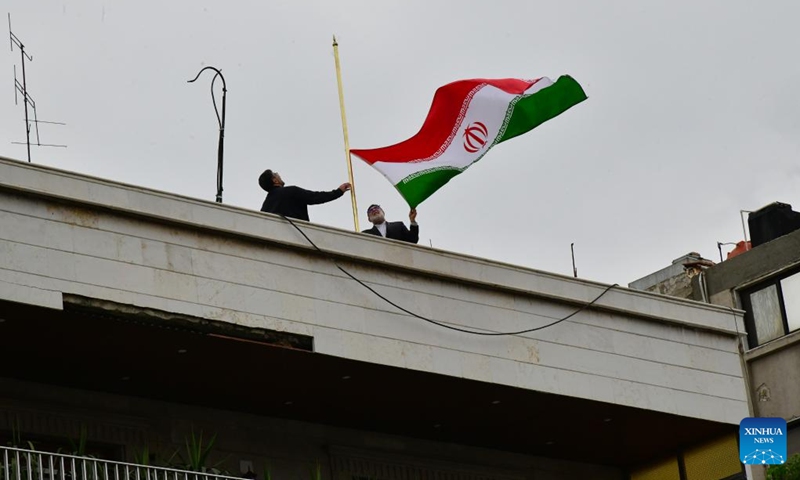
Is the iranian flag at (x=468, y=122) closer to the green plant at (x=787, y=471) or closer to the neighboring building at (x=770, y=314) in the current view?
the green plant at (x=787, y=471)

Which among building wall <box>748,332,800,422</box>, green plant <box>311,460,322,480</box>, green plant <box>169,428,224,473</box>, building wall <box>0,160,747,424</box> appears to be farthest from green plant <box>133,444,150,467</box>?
building wall <box>748,332,800,422</box>

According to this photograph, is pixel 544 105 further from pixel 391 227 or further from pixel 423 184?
pixel 391 227

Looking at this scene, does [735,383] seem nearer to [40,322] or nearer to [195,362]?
[195,362]

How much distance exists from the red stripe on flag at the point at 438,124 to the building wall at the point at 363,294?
1.97 meters

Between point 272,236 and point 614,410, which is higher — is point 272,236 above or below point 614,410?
above

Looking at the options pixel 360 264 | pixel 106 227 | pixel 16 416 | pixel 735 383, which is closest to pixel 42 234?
pixel 106 227

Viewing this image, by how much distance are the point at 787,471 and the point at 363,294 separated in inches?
513

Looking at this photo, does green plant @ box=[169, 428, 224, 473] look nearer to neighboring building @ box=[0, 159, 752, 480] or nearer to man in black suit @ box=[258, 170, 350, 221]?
neighboring building @ box=[0, 159, 752, 480]

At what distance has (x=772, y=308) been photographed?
1484 inches

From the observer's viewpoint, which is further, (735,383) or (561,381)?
(735,383)

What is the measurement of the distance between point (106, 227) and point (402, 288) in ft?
13.5

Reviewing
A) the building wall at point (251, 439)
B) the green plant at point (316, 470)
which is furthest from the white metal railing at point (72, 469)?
the green plant at point (316, 470)

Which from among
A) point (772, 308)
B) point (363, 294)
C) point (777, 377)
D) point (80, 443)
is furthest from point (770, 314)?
point (80, 443)

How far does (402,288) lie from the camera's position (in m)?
22.5
